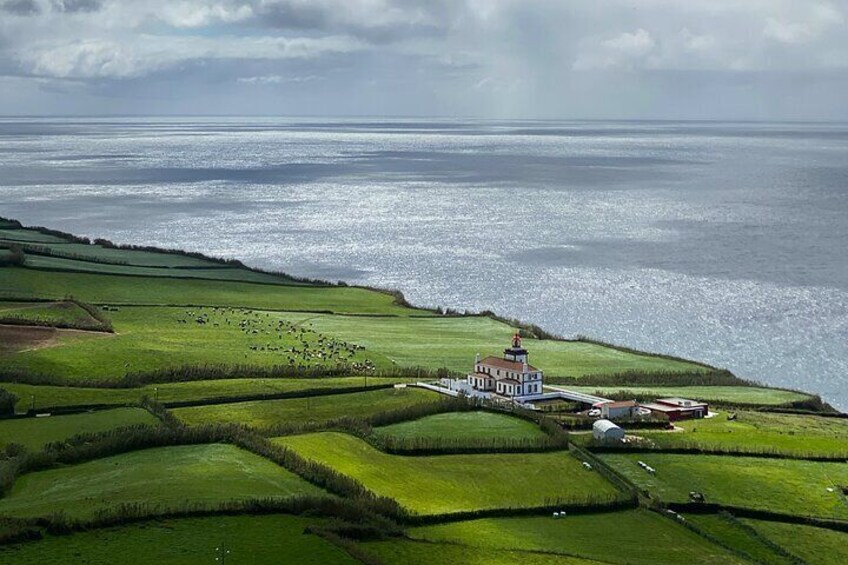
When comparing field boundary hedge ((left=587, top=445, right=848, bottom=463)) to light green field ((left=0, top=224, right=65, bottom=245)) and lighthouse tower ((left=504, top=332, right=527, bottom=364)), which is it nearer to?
lighthouse tower ((left=504, top=332, right=527, bottom=364))

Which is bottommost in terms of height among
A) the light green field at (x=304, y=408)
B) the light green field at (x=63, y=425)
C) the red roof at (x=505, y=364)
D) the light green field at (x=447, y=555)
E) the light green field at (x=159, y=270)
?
the light green field at (x=447, y=555)

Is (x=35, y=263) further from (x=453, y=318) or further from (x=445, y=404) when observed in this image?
(x=445, y=404)

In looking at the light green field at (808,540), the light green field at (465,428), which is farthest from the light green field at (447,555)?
the light green field at (465,428)

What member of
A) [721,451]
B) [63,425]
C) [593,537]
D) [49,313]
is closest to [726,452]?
[721,451]

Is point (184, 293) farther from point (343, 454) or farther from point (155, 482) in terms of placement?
point (155, 482)

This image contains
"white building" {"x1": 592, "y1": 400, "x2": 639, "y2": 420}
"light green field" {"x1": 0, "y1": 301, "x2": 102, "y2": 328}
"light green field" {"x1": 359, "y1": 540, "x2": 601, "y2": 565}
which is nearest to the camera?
"light green field" {"x1": 359, "y1": 540, "x2": 601, "y2": 565}

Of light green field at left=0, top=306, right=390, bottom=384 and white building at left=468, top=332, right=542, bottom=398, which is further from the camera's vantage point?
light green field at left=0, top=306, right=390, bottom=384

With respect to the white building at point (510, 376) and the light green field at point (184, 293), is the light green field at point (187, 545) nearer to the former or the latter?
the white building at point (510, 376)

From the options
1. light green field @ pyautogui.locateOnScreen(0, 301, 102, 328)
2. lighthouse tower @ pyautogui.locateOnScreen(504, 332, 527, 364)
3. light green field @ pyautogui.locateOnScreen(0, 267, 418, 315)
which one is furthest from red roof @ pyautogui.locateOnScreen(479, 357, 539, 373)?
light green field @ pyautogui.locateOnScreen(0, 301, 102, 328)
